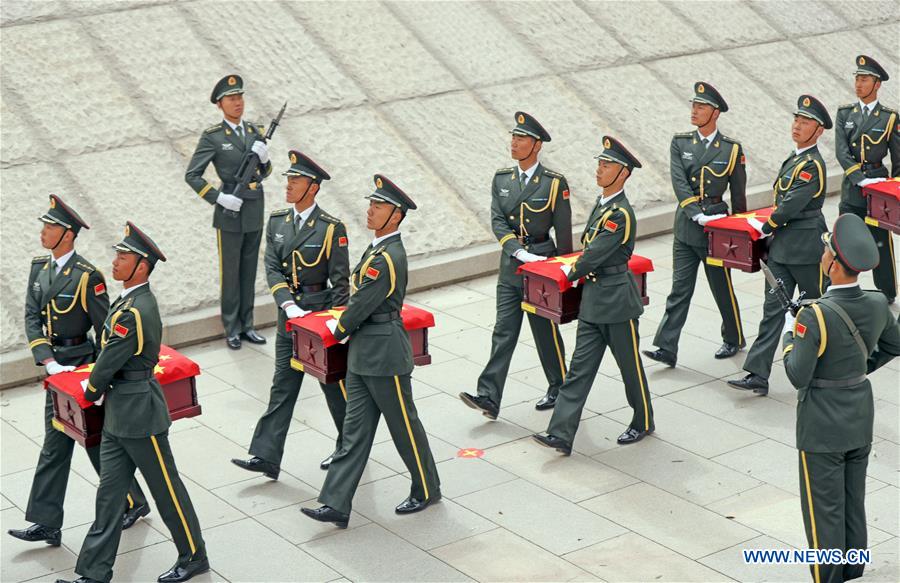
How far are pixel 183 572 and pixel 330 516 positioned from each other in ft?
3.01

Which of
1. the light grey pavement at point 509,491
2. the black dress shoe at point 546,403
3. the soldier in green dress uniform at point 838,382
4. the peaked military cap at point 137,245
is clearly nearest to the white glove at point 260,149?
the light grey pavement at point 509,491

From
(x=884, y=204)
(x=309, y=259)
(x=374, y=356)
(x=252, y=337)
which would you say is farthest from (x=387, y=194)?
(x=884, y=204)

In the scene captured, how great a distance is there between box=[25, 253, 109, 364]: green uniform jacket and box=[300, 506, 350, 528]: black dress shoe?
1602 millimetres

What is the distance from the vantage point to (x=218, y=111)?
41.6 ft

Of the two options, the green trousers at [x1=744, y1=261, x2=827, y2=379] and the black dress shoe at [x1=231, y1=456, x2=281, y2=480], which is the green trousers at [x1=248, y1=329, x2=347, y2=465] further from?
the green trousers at [x1=744, y1=261, x2=827, y2=379]

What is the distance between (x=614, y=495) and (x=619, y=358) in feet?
3.43

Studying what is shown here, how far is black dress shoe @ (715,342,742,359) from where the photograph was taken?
10.0 metres

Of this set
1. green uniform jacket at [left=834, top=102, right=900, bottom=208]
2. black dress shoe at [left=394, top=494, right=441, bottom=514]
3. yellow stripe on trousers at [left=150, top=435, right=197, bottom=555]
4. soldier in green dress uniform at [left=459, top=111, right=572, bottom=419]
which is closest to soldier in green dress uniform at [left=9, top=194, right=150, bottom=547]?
yellow stripe on trousers at [left=150, top=435, right=197, bottom=555]

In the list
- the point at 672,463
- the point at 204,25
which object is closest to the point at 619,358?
the point at 672,463

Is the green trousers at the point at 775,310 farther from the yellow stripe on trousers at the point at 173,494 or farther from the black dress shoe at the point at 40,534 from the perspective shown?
the black dress shoe at the point at 40,534

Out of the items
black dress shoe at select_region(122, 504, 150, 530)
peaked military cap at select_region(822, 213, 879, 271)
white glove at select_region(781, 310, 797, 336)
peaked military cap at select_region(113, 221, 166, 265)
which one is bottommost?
black dress shoe at select_region(122, 504, 150, 530)

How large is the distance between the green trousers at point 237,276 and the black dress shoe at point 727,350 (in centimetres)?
385

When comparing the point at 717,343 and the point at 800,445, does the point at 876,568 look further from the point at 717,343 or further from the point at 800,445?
the point at 717,343

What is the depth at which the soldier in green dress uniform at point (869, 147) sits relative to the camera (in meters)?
10.7
